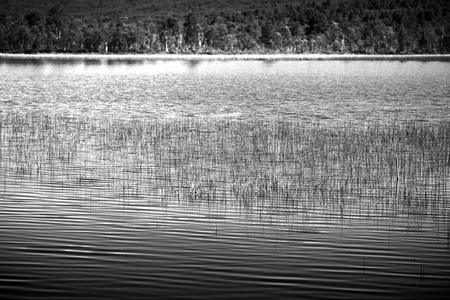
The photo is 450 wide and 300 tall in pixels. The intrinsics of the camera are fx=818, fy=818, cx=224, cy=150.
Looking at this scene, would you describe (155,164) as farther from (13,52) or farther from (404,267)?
(13,52)

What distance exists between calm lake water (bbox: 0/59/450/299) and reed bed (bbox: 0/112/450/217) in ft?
0.22

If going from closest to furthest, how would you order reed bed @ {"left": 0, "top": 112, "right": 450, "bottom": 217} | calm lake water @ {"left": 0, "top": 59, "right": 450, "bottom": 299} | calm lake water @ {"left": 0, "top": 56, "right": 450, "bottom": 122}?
1. calm lake water @ {"left": 0, "top": 59, "right": 450, "bottom": 299}
2. reed bed @ {"left": 0, "top": 112, "right": 450, "bottom": 217}
3. calm lake water @ {"left": 0, "top": 56, "right": 450, "bottom": 122}

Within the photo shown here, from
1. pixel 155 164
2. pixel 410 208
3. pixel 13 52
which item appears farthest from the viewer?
pixel 13 52

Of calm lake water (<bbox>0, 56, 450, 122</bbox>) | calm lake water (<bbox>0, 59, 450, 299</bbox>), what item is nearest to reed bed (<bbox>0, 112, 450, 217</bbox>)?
calm lake water (<bbox>0, 59, 450, 299</bbox>)

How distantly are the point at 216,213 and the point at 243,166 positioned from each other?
21.9 feet

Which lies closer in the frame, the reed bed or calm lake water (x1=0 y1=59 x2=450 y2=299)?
calm lake water (x1=0 y1=59 x2=450 y2=299)

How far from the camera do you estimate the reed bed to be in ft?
60.7

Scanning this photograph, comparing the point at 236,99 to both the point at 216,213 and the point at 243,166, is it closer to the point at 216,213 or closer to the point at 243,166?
the point at 243,166

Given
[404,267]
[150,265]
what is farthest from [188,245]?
[404,267]

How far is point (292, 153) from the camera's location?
26156mm

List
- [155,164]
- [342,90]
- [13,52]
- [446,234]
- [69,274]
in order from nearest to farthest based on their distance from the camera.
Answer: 1. [69,274]
2. [446,234]
3. [155,164]
4. [342,90]
5. [13,52]

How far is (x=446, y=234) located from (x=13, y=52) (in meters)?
185

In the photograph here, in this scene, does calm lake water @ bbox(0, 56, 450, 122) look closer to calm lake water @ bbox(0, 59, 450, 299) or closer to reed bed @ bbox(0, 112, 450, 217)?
calm lake water @ bbox(0, 59, 450, 299)

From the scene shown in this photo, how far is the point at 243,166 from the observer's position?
23375 mm
